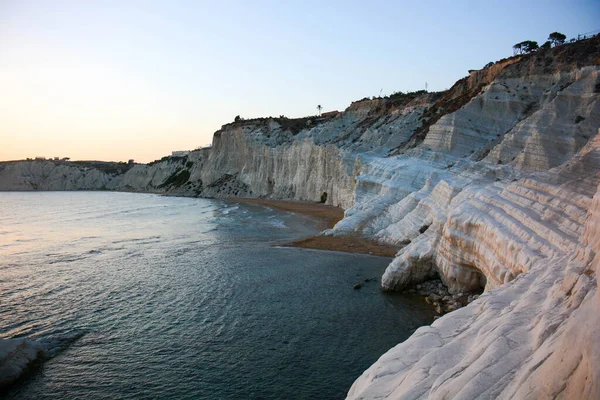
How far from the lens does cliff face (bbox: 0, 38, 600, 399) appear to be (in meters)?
5.84

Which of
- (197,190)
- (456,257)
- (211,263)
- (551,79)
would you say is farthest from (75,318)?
(197,190)

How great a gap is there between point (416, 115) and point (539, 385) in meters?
56.2

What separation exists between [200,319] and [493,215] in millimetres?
11619

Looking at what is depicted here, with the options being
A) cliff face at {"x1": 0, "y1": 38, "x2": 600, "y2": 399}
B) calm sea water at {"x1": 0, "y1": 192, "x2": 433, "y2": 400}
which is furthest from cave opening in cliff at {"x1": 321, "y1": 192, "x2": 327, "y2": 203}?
calm sea water at {"x1": 0, "y1": 192, "x2": 433, "y2": 400}

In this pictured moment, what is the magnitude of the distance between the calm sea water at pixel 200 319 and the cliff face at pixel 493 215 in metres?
3.86

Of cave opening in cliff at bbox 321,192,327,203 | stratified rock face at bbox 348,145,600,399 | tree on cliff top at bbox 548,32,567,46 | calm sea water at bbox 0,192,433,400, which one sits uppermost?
tree on cliff top at bbox 548,32,567,46

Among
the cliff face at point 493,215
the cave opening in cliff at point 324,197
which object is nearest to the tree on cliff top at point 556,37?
the cliff face at point 493,215

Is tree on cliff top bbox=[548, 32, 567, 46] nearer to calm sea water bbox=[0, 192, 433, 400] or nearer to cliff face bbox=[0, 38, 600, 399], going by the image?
cliff face bbox=[0, 38, 600, 399]

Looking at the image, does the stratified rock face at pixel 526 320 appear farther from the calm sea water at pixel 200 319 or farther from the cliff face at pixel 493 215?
the calm sea water at pixel 200 319

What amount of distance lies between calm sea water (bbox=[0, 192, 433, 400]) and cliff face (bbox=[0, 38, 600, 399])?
12.7 ft

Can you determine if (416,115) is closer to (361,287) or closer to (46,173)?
(361,287)

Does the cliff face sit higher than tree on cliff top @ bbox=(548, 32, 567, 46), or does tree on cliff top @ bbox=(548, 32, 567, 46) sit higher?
tree on cliff top @ bbox=(548, 32, 567, 46)

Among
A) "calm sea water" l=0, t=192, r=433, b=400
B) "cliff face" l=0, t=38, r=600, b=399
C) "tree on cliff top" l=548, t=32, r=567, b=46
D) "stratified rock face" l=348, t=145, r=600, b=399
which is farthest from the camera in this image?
"tree on cliff top" l=548, t=32, r=567, b=46

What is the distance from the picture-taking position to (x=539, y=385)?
15.0ft
